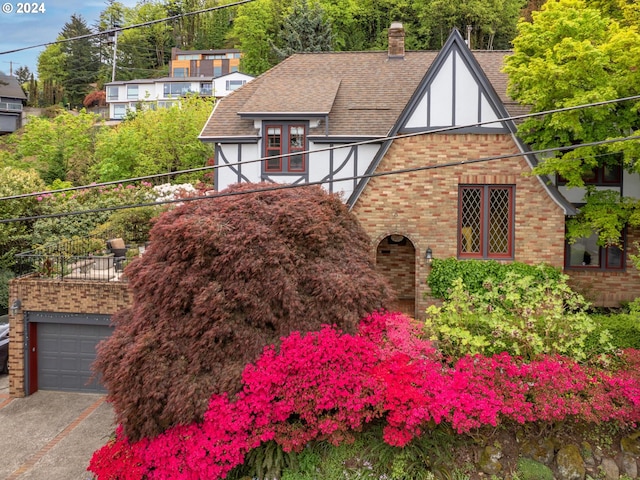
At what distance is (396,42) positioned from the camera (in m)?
19.2

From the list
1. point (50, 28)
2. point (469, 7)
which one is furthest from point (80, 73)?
point (50, 28)

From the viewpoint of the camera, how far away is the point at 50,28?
33.3ft

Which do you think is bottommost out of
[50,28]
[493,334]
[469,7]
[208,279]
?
[493,334]

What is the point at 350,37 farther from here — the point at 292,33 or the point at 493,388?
the point at 493,388

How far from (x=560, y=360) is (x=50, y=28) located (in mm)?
11412

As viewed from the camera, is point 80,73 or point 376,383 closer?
point 376,383

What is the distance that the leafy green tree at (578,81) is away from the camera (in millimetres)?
10930

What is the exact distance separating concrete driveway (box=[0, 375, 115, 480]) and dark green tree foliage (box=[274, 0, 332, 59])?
101 ft

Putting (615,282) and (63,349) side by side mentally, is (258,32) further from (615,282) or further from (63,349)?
(615,282)

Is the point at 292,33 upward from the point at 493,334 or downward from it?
upward

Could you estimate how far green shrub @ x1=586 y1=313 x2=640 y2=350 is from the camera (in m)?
9.59

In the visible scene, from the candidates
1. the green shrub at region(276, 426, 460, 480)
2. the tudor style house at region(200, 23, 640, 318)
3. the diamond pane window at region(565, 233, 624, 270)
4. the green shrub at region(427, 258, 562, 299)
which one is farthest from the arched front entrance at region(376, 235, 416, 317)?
the green shrub at region(276, 426, 460, 480)

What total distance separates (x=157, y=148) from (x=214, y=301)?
2332 centimetres

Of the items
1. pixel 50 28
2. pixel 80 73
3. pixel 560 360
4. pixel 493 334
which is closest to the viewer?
pixel 560 360
